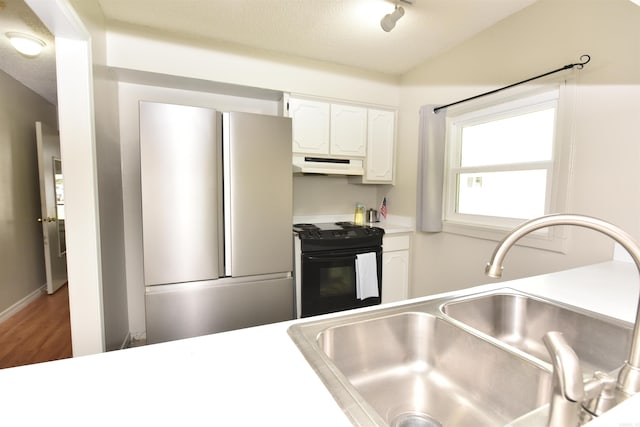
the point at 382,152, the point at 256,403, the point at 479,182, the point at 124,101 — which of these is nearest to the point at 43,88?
the point at 124,101

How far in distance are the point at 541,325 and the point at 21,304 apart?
4377mm

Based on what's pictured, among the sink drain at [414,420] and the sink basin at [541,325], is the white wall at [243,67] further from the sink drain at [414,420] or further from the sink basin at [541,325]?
the sink drain at [414,420]

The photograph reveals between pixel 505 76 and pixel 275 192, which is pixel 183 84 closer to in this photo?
pixel 275 192

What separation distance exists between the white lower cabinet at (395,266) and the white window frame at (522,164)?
42 cm

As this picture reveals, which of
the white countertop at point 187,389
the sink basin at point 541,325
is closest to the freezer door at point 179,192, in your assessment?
the white countertop at point 187,389

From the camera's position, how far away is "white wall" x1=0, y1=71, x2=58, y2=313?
107 inches

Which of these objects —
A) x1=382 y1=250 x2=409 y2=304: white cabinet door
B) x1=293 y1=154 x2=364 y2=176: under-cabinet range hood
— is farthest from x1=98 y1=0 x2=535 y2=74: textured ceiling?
x1=382 y1=250 x2=409 y2=304: white cabinet door

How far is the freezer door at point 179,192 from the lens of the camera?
5.44 feet

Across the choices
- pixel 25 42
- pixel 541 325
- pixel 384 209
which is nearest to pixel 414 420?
pixel 541 325

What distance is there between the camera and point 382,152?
282 centimetres

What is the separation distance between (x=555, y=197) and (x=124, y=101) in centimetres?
314

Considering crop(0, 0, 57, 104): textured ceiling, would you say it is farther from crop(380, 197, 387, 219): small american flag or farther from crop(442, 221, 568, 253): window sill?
crop(442, 221, 568, 253): window sill

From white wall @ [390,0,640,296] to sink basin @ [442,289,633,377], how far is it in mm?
885

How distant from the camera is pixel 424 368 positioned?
2.83ft
